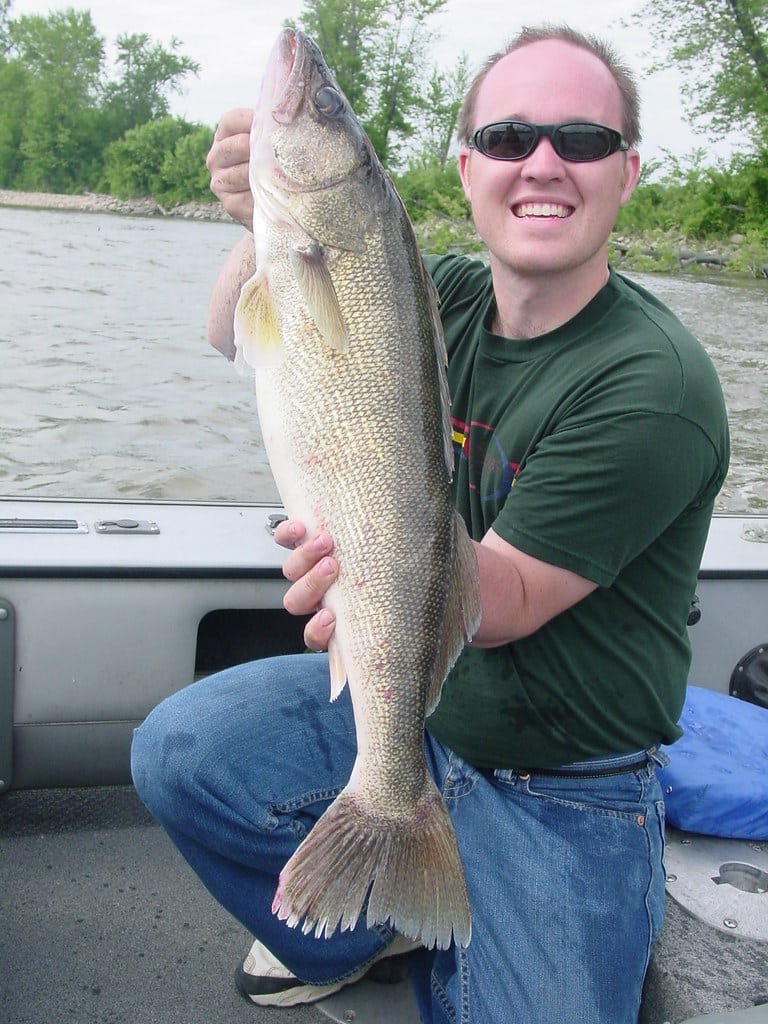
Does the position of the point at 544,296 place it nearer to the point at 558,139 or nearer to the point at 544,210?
the point at 544,210

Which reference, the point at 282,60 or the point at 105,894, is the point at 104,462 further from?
the point at 282,60

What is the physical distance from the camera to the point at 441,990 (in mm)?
2006

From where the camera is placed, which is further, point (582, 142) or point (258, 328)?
point (582, 142)

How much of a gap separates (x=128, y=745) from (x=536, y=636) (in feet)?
4.82

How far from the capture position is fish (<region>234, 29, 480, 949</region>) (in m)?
1.71

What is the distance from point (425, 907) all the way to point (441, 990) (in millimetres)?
363

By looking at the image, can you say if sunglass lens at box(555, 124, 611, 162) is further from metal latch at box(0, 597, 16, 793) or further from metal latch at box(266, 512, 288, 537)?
metal latch at box(0, 597, 16, 793)

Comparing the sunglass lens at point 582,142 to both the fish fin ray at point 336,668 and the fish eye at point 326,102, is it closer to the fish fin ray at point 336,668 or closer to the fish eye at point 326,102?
the fish eye at point 326,102

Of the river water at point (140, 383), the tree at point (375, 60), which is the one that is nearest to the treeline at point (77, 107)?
the tree at point (375, 60)

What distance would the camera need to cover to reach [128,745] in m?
2.94

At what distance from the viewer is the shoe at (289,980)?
241 centimetres

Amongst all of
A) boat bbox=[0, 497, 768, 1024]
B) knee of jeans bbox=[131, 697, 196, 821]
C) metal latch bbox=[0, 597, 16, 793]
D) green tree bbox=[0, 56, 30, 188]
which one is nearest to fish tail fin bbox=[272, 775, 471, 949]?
knee of jeans bbox=[131, 697, 196, 821]

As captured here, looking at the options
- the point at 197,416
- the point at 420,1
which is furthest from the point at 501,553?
the point at 420,1

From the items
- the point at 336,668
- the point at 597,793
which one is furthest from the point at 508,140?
the point at 597,793
